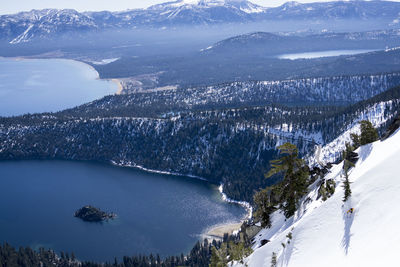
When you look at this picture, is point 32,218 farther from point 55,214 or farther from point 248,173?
point 248,173

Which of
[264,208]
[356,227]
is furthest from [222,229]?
[356,227]

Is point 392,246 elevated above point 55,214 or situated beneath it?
elevated above

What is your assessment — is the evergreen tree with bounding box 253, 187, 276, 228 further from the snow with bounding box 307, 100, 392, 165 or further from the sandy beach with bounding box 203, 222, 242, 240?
the snow with bounding box 307, 100, 392, 165

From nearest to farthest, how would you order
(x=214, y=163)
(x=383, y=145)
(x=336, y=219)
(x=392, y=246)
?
(x=392, y=246)
(x=336, y=219)
(x=383, y=145)
(x=214, y=163)

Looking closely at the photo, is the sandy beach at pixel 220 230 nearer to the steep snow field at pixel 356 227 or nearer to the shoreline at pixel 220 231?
the shoreline at pixel 220 231

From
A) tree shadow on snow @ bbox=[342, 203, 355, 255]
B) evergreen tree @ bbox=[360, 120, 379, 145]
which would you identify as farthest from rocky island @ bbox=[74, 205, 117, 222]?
tree shadow on snow @ bbox=[342, 203, 355, 255]

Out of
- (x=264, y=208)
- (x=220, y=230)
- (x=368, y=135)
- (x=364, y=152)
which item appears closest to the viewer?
(x=364, y=152)

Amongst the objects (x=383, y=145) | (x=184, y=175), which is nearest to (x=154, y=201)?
(x=184, y=175)

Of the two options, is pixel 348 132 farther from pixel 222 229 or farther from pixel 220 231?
pixel 220 231
